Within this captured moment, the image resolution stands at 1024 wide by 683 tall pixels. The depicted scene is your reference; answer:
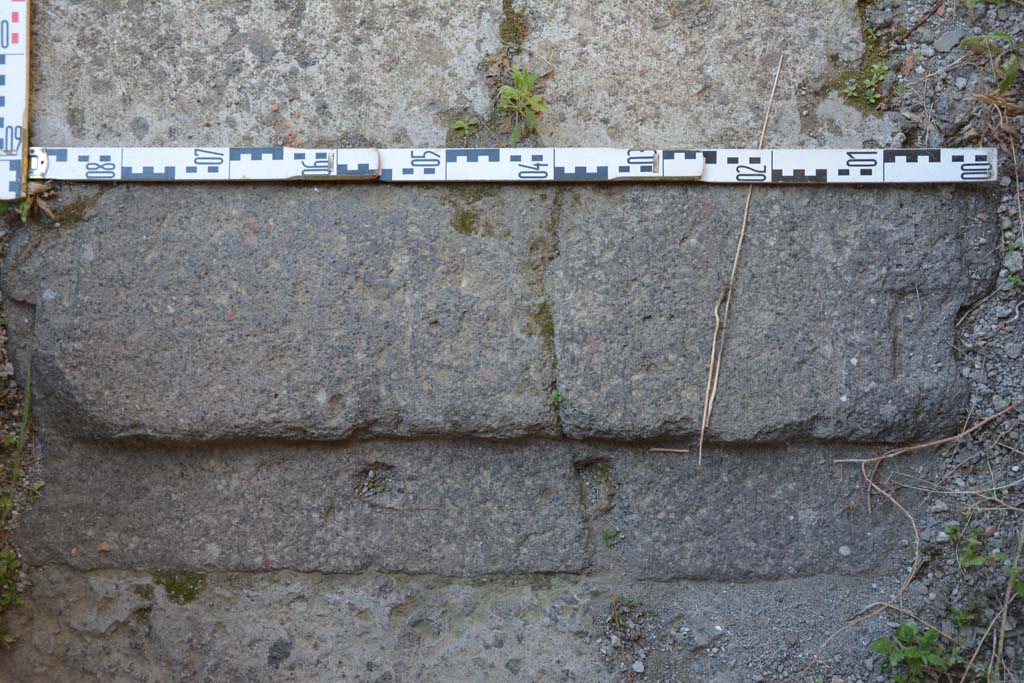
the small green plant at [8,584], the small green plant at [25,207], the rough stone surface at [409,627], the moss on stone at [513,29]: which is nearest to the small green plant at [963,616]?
the rough stone surface at [409,627]

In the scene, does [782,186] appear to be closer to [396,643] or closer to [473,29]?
[473,29]

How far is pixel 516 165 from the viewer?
212 centimetres

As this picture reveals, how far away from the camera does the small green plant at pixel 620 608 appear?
2.16 m

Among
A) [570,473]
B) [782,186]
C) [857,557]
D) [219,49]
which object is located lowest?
[857,557]

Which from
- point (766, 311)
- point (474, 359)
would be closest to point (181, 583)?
point (474, 359)

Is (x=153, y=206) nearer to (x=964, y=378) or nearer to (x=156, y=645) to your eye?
(x=156, y=645)

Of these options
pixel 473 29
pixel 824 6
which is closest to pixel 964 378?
pixel 824 6

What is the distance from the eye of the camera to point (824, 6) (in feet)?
7.13

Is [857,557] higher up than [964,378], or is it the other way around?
[964,378]

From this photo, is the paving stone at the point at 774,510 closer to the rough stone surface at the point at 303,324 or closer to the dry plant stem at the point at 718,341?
the dry plant stem at the point at 718,341

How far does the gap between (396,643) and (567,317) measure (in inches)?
36.0

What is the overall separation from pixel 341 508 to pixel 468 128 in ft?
3.25

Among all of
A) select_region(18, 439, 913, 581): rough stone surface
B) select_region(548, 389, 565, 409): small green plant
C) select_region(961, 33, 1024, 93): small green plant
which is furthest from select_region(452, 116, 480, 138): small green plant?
select_region(961, 33, 1024, 93): small green plant

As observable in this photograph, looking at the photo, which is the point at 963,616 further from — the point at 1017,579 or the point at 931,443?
the point at 931,443
